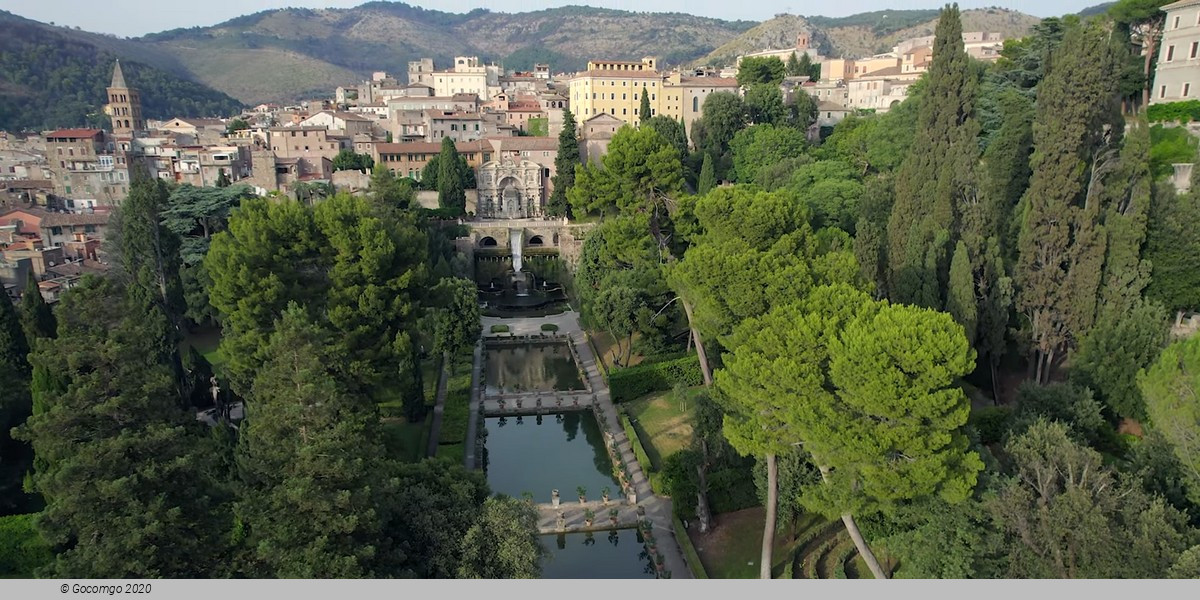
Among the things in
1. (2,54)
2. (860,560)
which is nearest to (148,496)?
(860,560)

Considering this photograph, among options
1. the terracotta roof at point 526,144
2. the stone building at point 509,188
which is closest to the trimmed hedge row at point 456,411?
the stone building at point 509,188

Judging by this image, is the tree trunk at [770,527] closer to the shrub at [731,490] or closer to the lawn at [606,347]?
the shrub at [731,490]

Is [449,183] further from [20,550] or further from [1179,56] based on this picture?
[1179,56]

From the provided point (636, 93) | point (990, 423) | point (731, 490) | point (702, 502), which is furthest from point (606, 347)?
point (636, 93)

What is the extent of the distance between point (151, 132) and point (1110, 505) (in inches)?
2955

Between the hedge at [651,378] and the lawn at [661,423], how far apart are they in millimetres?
312

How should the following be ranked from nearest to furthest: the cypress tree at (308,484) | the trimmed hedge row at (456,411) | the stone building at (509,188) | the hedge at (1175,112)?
1. the cypress tree at (308,484)
2. the trimmed hedge row at (456,411)
3. the hedge at (1175,112)
4. the stone building at (509,188)

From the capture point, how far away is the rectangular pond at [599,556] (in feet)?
52.2

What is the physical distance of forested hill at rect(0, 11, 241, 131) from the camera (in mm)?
87312

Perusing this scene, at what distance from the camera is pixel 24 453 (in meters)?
18.3

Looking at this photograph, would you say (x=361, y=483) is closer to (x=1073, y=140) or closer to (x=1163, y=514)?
(x=1163, y=514)

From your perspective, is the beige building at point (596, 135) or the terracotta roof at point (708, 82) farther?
the terracotta roof at point (708, 82)

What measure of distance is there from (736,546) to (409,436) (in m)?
10.6

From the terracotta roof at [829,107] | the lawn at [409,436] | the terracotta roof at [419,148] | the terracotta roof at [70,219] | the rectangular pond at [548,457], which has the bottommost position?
the rectangular pond at [548,457]
